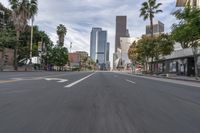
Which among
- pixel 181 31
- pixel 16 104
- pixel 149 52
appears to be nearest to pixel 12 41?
pixel 149 52

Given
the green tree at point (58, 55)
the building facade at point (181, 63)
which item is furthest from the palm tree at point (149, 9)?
the green tree at point (58, 55)

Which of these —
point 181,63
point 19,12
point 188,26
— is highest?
point 19,12

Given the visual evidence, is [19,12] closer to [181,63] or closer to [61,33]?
[181,63]

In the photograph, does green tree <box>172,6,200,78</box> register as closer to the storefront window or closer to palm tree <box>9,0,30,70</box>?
the storefront window

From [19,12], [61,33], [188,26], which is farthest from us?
[61,33]

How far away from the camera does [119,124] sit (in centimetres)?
580

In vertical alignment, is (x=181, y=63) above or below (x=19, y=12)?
below

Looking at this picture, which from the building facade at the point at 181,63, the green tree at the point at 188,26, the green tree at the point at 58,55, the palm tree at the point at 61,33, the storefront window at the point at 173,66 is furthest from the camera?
the palm tree at the point at 61,33

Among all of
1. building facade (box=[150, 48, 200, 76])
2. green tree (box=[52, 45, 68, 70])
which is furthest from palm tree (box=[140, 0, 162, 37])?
green tree (box=[52, 45, 68, 70])

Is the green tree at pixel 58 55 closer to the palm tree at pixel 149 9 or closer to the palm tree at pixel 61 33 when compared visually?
the palm tree at pixel 61 33

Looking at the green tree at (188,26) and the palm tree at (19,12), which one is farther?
the palm tree at (19,12)

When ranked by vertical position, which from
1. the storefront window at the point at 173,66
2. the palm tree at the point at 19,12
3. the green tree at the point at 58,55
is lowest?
the storefront window at the point at 173,66

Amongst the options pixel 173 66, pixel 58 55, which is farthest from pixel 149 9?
pixel 58 55

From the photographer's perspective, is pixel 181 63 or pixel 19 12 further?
pixel 19 12
